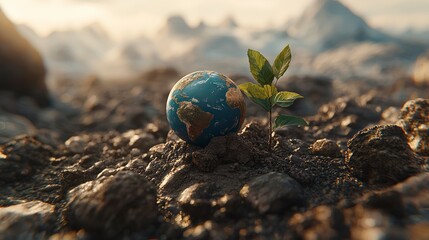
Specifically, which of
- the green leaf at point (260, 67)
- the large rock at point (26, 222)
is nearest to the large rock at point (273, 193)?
the green leaf at point (260, 67)

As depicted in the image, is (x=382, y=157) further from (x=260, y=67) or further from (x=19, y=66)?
(x=19, y=66)

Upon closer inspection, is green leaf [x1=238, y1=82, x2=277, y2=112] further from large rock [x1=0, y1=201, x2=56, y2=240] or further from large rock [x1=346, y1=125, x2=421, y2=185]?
large rock [x1=0, y1=201, x2=56, y2=240]

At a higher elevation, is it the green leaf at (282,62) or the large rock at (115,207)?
the green leaf at (282,62)

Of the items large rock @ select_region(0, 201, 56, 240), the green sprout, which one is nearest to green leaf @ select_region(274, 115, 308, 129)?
the green sprout

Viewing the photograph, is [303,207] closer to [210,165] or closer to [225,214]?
[225,214]

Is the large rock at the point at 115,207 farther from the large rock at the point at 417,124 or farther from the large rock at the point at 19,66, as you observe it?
the large rock at the point at 19,66

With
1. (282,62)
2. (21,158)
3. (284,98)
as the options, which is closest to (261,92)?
(284,98)

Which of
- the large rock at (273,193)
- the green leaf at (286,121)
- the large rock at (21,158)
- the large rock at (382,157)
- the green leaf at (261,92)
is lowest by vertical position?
the large rock at (382,157)

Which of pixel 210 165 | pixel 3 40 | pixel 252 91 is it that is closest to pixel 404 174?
pixel 252 91
